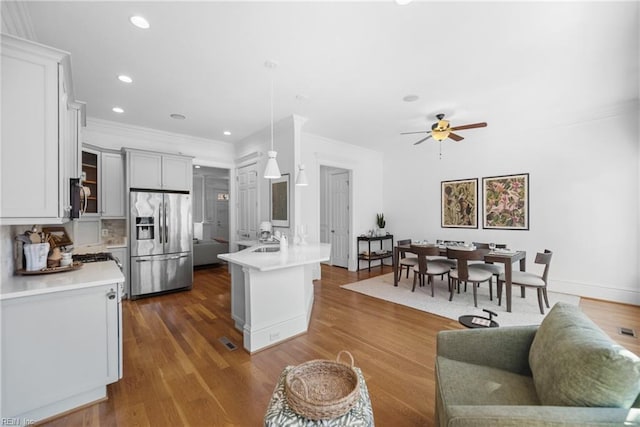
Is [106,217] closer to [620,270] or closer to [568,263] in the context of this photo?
[568,263]

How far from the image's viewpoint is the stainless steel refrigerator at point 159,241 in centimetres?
426

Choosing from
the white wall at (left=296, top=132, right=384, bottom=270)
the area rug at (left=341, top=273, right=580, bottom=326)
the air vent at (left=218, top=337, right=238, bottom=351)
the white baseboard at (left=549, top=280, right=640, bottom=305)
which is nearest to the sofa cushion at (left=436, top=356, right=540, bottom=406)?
the air vent at (left=218, top=337, right=238, bottom=351)

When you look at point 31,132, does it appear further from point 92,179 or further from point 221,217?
point 221,217

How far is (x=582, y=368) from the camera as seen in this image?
1.04 m

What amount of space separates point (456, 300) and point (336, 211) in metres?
3.48

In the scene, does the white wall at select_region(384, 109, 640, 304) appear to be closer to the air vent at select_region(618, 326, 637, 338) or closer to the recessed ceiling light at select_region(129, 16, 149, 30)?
the air vent at select_region(618, 326, 637, 338)

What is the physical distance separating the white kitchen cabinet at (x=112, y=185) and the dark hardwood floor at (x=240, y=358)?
5.14 ft

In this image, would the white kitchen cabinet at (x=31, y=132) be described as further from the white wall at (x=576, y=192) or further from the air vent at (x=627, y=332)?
the white wall at (x=576, y=192)

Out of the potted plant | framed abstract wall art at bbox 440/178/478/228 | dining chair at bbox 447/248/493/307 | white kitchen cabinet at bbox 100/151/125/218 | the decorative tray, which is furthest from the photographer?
the potted plant

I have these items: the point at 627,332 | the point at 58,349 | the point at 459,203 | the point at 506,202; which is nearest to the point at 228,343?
the point at 58,349

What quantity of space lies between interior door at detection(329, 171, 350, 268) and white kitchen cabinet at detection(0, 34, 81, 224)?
526cm

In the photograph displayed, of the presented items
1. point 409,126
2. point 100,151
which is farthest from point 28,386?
point 409,126

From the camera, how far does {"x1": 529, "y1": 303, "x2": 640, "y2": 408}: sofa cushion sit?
3.19ft

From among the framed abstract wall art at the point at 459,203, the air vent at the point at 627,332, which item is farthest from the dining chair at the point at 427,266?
the air vent at the point at 627,332
